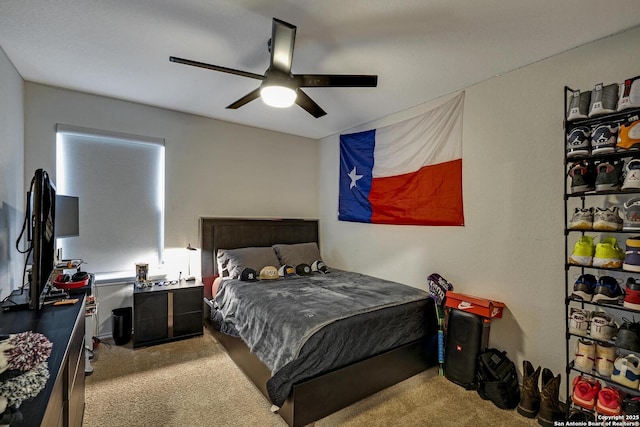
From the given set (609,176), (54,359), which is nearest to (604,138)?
(609,176)

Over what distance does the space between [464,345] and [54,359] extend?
8.73ft

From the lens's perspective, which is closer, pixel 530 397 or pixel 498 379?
pixel 530 397

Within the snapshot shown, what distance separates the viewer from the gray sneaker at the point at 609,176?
178 centimetres

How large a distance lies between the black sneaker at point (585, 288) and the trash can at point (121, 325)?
3.95 meters

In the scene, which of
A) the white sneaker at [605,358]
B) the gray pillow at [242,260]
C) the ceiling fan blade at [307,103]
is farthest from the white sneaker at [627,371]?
the gray pillow at [242,260]

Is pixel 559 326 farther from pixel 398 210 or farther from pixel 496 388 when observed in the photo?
pixel 398 210

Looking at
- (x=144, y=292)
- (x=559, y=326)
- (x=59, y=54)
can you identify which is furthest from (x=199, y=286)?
(x=559, y=326)

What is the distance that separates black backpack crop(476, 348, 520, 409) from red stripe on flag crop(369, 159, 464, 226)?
1182mm

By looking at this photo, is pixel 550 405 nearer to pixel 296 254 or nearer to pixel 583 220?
pixel 583 220

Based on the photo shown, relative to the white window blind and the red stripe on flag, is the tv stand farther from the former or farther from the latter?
the red stripe on flag

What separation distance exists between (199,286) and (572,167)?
3.59 metres

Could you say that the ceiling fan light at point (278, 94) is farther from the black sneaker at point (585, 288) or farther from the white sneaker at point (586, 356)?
the white sneaker at point (586, 356)

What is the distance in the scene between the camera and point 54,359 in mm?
1066

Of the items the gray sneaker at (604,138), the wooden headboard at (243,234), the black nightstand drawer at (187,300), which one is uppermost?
the gray sneaker at (604,138)
